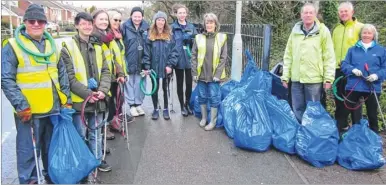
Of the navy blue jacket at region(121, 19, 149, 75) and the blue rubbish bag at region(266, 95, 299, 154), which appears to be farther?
the navy blue jacket at region(121, 19, 149, 75)

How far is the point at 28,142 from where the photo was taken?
3.29 m

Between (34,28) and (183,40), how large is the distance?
296 centimetres

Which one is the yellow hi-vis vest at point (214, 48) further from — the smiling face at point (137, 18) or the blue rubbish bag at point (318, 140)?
the blue rubbish bag at point (318, 140)

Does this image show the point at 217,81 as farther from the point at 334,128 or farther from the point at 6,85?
the point at 6,85

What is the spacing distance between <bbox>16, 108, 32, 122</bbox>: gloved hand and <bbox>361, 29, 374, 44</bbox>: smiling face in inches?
147

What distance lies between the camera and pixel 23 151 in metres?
3.29

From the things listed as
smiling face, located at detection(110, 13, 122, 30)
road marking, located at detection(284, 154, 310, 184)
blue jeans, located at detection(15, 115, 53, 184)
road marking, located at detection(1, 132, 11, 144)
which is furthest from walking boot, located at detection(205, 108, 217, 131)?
road marking, located at detection(1, 132, 11, 144)

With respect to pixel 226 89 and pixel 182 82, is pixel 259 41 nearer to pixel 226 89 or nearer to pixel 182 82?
pixel 226 89

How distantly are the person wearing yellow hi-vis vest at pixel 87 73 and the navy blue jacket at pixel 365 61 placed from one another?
287 centimetres

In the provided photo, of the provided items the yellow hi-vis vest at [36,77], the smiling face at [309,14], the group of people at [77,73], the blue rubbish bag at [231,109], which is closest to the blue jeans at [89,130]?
the group of people at [77,73]

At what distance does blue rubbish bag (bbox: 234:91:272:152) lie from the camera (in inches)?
171

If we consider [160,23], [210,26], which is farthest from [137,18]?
[210,26]

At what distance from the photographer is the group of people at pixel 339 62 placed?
4.18 metres

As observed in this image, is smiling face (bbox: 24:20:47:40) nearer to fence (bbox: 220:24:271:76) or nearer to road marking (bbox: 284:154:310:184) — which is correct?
road marking (bbox: 284:154:310:184)
